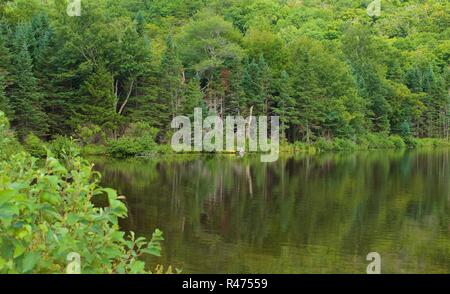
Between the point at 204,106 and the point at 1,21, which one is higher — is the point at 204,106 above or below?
below

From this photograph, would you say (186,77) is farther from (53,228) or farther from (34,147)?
(53,228)

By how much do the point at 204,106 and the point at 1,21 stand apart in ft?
Answer: 46.2

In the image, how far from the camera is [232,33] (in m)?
54.6

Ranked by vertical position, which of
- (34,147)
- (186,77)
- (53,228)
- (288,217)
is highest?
(186,77)

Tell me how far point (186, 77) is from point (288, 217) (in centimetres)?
3562

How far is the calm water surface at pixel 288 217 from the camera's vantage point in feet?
35.2

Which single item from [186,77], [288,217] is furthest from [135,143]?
[288,217]

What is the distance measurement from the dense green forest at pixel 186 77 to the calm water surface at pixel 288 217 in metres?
9.77

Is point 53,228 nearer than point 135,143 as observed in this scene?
Yes

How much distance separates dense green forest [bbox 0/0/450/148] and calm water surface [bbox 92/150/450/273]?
9.77m

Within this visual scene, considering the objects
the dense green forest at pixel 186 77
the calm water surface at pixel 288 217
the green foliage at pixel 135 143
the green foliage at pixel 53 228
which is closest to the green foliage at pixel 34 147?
the dense green forest at pixel 186 77

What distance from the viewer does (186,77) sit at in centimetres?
4994
